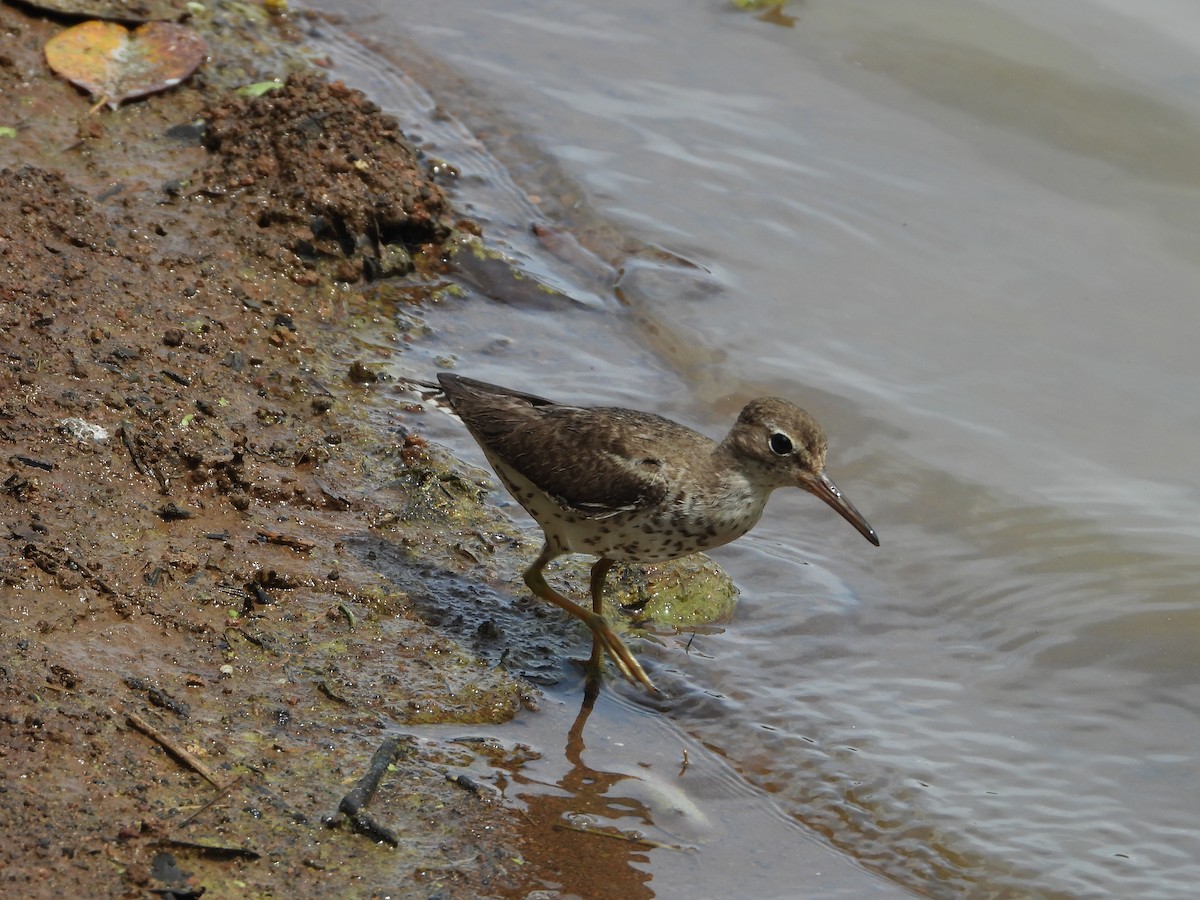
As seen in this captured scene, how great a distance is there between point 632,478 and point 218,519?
1834mm

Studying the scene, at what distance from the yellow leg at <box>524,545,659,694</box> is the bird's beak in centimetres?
103

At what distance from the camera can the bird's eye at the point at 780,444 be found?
21.4 ft

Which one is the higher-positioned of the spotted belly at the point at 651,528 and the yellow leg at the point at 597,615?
the spotted belly at the point at 651,528

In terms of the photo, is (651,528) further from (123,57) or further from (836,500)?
(123,57)

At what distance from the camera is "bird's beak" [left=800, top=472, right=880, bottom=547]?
6574mm

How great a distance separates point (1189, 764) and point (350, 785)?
3.72 meters

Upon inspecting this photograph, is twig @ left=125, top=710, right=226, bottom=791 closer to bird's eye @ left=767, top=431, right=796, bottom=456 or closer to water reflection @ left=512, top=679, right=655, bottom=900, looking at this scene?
water reflection @ left=512, top=679, right=655, bottom=900

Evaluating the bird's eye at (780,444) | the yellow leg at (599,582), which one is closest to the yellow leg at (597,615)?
the yellow leg at (599,582)

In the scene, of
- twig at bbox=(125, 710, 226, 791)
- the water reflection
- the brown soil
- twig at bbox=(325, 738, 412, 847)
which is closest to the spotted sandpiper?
the brown soil

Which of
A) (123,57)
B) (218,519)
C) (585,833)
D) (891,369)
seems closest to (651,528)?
(585,833)

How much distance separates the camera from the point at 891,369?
8820mm

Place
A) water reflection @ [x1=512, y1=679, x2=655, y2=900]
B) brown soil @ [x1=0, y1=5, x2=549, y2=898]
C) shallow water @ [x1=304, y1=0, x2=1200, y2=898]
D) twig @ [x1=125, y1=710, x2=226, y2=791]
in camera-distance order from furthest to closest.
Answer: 1. shallow water @ [x1=304, y1=0, x2=1200, y2=898]
2. water reflection @ [x1=512, y1=679, x2=655, y2=900]
3. twig @ [x1=125, y1=710, x2=226, y2=791]
4. brown soil @ [x1=0, y1=5, x2=549, y2=898]

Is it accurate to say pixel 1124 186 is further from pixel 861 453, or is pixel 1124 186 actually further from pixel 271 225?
pixel 271 225

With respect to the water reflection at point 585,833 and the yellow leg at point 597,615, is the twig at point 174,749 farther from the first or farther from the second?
the yellow leg at point 597,615
